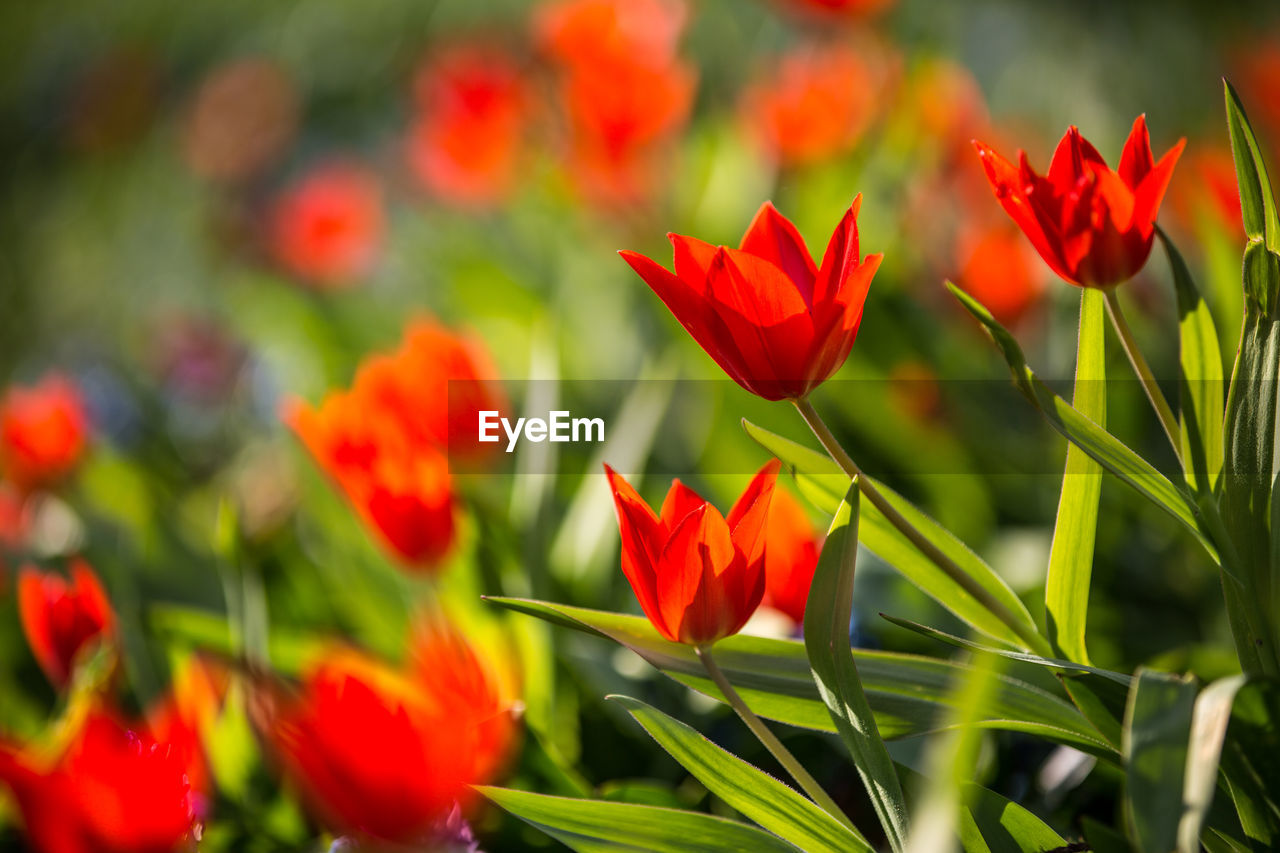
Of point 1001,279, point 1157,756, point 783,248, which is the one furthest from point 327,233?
point 1157,756

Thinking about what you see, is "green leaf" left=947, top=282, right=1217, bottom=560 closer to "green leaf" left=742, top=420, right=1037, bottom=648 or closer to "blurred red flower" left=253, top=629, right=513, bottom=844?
"green leaf" left=742, top=420, right=1037, bottom=648

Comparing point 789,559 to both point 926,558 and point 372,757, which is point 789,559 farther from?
point 372,757

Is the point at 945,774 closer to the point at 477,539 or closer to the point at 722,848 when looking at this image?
the point at 722,848

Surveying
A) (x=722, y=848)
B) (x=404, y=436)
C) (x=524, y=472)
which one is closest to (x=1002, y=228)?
(x=524, y=472)

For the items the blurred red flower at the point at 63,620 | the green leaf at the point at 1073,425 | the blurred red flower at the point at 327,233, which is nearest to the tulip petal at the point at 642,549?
the green leaf at the point at 1073,425

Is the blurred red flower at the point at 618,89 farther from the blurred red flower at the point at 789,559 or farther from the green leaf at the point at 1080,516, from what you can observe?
the green leaf at the point at 1080,516
